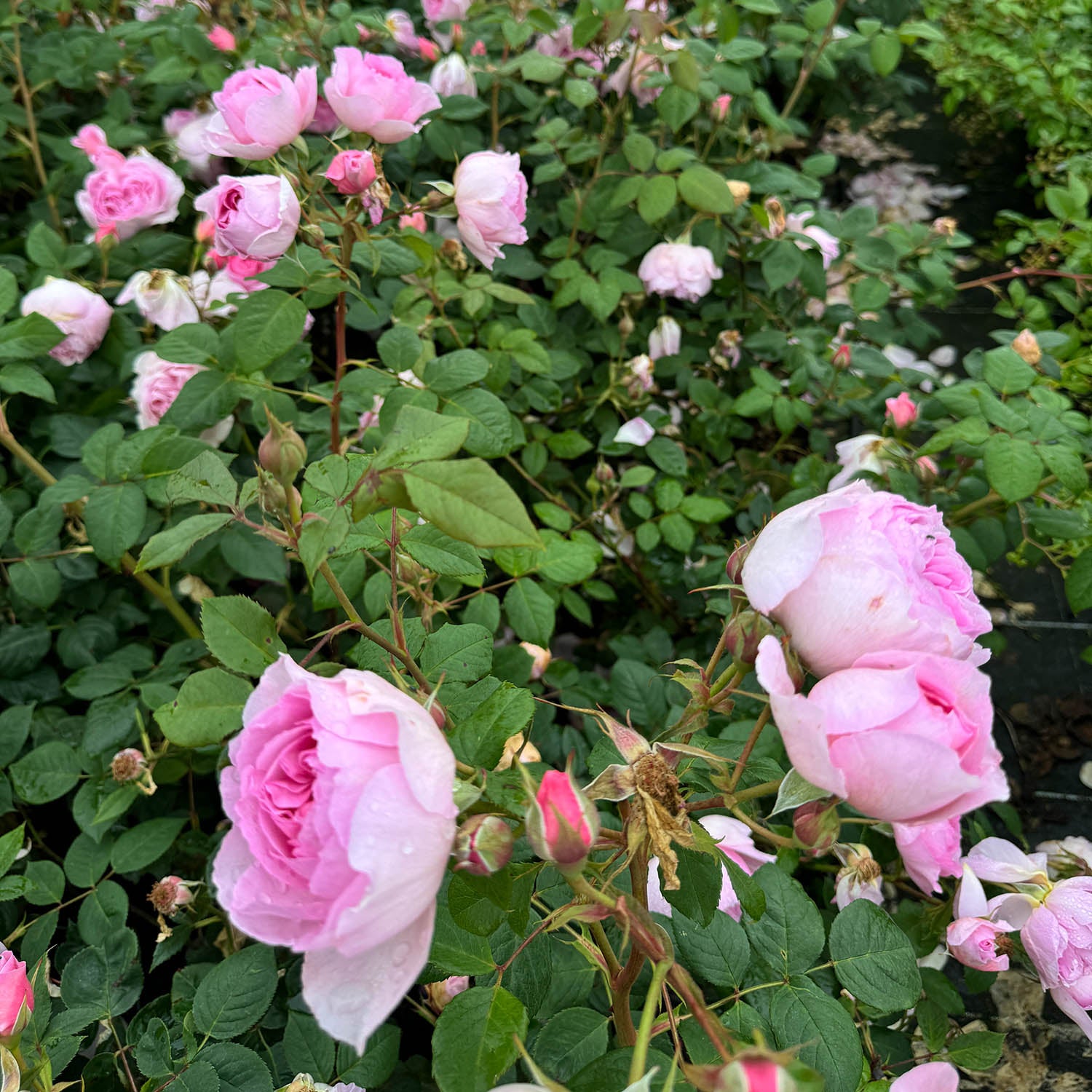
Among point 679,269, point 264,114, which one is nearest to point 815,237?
point 679,269

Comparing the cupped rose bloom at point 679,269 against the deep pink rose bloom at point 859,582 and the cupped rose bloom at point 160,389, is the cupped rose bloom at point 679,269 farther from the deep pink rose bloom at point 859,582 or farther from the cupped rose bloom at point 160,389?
the deep pink rose bloom at point 859,582

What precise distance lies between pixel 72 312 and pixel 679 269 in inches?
37.1

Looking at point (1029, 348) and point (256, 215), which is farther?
point (1029, 348)

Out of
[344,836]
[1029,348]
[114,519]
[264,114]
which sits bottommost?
[114,519]

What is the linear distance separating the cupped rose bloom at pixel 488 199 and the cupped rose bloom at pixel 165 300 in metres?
0.44

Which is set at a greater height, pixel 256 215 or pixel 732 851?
pixel 256 215

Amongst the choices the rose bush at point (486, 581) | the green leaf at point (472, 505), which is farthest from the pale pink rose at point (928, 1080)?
the green leaf at point (472, 505)

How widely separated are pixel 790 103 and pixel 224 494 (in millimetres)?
1784

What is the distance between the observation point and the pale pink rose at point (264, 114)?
2.53 ft

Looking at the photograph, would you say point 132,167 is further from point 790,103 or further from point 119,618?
point 790,103

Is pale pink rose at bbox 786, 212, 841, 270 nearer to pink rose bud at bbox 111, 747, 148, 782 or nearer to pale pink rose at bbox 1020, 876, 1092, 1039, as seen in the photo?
pale pink rose at bbox 1020, 876, 1092, 1039

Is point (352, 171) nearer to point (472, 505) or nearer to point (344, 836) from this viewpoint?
point (472, 505)

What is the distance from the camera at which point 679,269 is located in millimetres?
1440

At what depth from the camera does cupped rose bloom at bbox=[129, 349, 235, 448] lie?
3.59 ft
